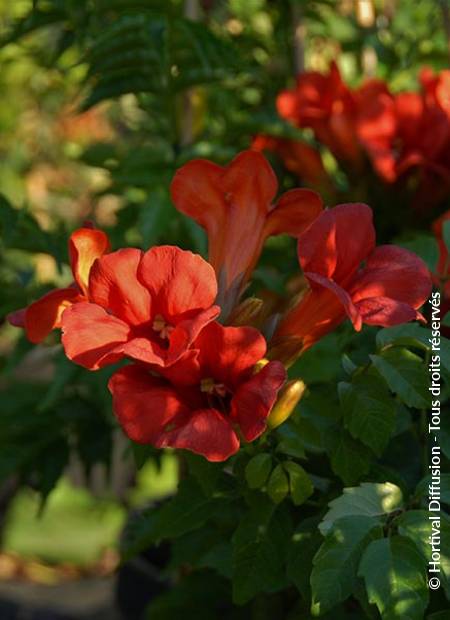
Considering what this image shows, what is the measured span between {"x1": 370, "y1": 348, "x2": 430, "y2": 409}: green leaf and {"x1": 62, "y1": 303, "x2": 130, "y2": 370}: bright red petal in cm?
22

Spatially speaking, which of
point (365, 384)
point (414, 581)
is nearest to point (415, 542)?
point (414, 581)

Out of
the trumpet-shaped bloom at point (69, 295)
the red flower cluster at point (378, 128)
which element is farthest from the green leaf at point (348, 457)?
the red flower cluster at point (378, 128)

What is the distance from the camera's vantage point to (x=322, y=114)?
168 centimetres

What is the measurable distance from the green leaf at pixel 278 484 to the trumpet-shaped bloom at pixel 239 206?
0.64 ft

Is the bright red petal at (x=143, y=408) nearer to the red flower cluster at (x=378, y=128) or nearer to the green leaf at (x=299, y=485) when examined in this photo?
the green leaf at (x=299, y=485)

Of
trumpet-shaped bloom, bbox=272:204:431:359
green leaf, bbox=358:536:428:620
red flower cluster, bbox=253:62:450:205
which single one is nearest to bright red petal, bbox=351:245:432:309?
trumpet-shaped bloom, bbox=272:204:431:359

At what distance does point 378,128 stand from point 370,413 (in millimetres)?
747

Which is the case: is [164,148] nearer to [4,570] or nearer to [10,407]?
[10,407]

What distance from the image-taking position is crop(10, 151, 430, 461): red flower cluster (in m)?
0.89

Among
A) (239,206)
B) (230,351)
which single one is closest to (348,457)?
(230,351)

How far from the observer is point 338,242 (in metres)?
0.96

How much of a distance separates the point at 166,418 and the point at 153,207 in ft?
2.23

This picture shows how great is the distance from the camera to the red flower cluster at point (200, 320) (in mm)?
891

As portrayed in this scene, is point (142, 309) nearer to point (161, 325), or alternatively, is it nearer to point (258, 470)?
point (161, 325)
